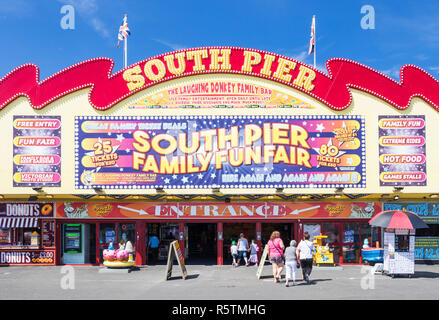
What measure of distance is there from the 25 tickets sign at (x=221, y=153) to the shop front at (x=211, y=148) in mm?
47

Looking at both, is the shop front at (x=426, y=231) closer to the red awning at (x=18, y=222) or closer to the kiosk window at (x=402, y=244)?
the kiosk window at (x=402, y=244)

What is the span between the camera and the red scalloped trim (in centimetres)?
2267

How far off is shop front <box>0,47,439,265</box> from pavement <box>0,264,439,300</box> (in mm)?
2410

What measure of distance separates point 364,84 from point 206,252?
43.4 feet

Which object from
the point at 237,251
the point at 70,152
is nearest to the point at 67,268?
the point at 70,152

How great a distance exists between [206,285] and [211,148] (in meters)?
7.65

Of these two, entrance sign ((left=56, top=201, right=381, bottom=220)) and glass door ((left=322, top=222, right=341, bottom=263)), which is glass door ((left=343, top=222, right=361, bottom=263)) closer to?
glass door ((left=322, top=222, right=341, bottom=263))

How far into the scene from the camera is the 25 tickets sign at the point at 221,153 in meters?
22.3

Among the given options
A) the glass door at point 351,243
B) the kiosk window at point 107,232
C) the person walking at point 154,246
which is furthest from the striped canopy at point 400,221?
the kiosk window at point 107,232

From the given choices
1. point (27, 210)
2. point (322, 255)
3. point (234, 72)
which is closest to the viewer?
point (322, 255)

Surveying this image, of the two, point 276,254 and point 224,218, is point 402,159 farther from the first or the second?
point 276,254

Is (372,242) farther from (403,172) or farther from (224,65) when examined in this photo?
(224,65)

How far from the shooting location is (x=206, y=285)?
16.6 metres

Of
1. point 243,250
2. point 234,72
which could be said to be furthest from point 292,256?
point 234,72
